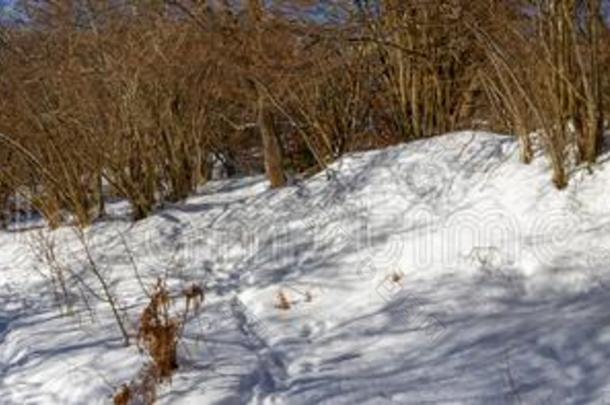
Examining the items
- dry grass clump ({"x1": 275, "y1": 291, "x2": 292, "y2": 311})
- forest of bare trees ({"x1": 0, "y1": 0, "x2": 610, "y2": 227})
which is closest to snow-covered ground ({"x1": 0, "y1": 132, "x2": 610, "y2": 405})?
dry grass clump ({"x1": 275, "y1": 291, "x2": 292, "y2": 311})

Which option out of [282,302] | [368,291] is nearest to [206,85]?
[282,302]

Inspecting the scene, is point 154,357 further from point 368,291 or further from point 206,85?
point 206,85

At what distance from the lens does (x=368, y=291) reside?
5.84 m

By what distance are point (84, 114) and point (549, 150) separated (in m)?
5.35

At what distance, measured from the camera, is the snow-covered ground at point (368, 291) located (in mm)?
4230

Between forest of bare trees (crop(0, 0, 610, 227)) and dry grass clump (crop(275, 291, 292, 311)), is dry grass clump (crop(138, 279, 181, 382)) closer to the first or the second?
dry grass clump (crop(275, 291, 292, 311))

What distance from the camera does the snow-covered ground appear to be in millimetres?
4230

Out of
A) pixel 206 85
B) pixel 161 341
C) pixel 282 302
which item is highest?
pixel 206 85

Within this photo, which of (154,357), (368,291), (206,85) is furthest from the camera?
(206,85)

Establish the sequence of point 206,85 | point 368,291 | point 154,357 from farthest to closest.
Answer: point 206,85 < point 368,291 < point 154,357

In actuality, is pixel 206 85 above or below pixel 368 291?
above

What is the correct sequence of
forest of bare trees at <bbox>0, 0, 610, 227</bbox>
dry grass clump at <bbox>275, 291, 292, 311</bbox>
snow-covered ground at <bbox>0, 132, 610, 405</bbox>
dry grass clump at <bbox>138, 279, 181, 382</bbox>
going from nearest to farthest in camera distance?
snow-covered ground at <bbox>0, 132, 610, 405</bbox>
dry grass clump at <bbox>138, 279, 181, 382</bbox>
dry grass clump at <bbox>275, 291, 292, 311</bbox>
forest of bare trees at <bbox>0, 0, 610, 227</bbox>

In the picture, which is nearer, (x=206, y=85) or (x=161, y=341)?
(x=161, y=341)

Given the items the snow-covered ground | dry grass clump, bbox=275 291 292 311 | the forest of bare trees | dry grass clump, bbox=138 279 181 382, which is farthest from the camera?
the forest of bare trees
